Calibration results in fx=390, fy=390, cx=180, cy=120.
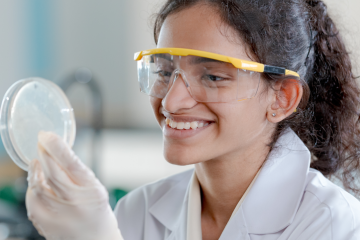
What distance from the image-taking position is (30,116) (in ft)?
3.45

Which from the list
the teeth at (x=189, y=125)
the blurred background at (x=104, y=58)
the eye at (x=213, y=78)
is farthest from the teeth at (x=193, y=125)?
the blurred background at (x=104, y=58)

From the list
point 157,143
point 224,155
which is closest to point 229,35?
point 224,155

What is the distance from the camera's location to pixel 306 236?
3.86 feet

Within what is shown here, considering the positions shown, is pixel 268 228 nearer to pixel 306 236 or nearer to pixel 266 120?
pixel 306 236

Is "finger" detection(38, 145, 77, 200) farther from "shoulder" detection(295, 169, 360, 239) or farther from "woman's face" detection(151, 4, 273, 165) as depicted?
"shoulder" detection(295, 169, 360, 239)

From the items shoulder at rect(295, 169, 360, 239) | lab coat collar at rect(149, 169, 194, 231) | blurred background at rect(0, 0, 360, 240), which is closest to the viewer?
shoulder at rect(295, 169, 360, 239)

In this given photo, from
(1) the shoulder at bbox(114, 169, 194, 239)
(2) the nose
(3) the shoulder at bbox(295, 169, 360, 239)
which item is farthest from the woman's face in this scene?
(1) the shoulder at bbox(114, 169, 194, 239)

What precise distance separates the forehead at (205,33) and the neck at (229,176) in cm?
36

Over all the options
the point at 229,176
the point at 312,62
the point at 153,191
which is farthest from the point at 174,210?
the point at 312,62

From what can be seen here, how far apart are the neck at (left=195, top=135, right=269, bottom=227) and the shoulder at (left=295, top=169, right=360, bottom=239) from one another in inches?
7.9

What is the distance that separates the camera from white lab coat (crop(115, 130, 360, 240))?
1.18m

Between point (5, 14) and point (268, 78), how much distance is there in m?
3.71

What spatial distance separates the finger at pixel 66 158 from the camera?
93 centimetres

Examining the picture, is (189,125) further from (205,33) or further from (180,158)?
(205,33)
